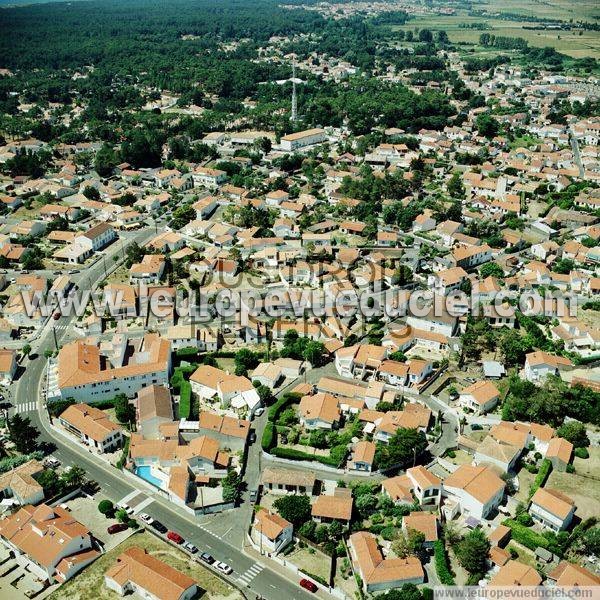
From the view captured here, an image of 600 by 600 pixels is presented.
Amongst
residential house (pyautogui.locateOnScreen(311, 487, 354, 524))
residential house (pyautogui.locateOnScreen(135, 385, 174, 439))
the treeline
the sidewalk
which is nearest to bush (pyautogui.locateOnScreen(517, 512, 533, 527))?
residential house (pyautogui.locateOnScreen(311, 487, 354, 524))

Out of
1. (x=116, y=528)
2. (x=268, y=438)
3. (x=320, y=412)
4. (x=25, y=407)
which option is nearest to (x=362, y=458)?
(x=320, y=412)

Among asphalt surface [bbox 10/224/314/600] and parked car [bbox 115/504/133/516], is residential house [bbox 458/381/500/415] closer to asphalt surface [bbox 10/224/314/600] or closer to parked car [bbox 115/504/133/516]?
asphalt surface [bbox 10/224/314/600]

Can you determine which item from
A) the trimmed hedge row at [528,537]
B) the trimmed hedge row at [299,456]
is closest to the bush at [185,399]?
the trimmed hedge row at [299,456]

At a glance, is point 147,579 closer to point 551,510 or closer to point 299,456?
point 299,456

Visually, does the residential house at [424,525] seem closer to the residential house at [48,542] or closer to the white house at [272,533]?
the white house at [272,533]

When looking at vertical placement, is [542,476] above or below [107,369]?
below
